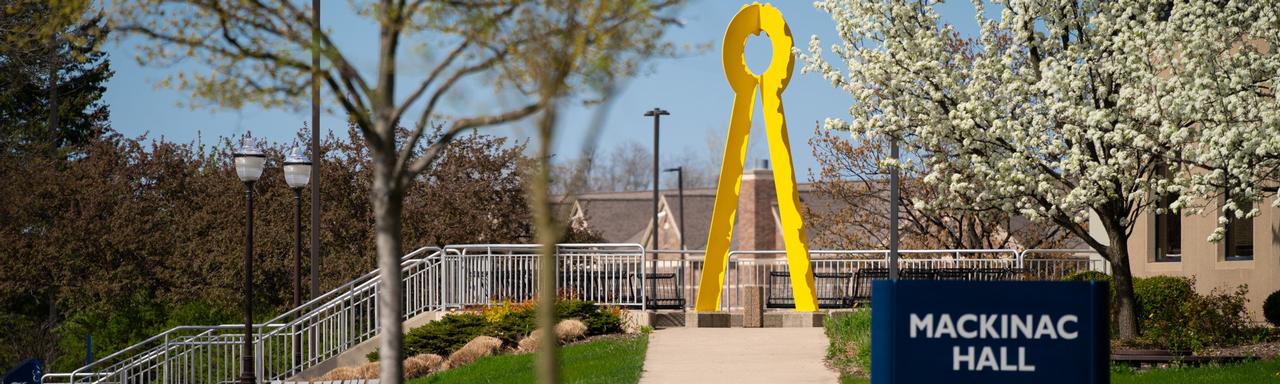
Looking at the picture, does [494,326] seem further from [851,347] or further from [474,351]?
[851,347]

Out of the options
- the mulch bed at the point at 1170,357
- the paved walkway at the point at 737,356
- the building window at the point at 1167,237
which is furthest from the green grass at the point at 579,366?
the building window at the point at 1167,237

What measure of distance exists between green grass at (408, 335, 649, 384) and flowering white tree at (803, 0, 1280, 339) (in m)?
4.09

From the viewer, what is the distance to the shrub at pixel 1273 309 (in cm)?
1870

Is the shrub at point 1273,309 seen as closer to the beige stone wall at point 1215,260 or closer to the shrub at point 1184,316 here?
the shrub at point 1184,316

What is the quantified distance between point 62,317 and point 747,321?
2163 cm

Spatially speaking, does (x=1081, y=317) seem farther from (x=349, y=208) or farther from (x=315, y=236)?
(x=349, y=208)

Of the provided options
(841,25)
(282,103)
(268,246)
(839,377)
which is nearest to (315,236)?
(268,246)

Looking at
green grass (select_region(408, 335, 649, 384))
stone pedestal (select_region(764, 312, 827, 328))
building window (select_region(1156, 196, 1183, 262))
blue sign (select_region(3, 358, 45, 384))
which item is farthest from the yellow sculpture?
blue sign (select_region(3, 358, 45, 384))

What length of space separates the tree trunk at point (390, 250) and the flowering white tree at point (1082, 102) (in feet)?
32.5

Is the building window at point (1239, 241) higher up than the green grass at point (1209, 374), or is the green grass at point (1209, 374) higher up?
the building window at point (1239, 241)

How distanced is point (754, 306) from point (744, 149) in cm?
252

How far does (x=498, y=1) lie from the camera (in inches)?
304

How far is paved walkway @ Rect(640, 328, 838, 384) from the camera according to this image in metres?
14.5

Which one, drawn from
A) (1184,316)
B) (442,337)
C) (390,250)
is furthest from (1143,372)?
(390,250)
